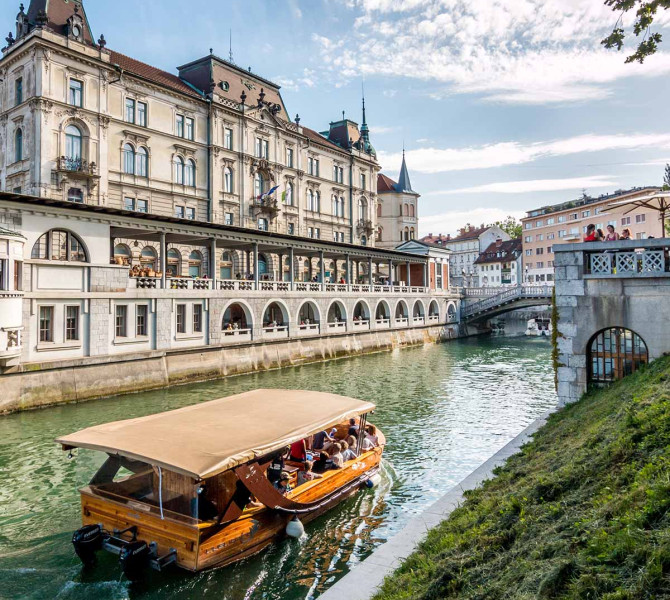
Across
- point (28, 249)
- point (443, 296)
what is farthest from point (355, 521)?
point (443, 296)

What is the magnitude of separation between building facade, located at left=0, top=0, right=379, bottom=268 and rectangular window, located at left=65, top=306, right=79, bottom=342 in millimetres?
13274

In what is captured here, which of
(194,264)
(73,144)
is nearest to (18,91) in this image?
(73,144)

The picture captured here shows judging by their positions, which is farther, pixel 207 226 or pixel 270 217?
pixel 270 217

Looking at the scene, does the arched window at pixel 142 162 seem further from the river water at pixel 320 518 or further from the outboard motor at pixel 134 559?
the outboard motor at pixel 134 559

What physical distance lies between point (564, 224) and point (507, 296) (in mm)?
32501

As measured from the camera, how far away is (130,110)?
41.4 metres

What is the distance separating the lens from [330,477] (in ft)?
40.6

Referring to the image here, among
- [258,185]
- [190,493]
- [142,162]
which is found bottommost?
[190,493]

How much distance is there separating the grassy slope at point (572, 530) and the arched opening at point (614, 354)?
6116mm

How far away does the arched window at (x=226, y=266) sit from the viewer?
4822cm

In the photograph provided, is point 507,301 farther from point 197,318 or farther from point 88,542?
point 88,542

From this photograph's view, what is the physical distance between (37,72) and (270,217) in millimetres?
23553

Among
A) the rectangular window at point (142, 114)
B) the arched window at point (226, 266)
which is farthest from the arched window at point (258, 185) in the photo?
the rectangular window at point (142, 114)

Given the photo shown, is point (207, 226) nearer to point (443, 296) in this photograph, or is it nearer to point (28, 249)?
point (28, 249)
